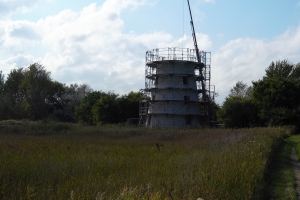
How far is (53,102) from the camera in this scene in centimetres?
8388

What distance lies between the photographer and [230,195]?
8.84 metres

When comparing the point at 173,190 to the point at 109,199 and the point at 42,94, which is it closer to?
the point at 109,199

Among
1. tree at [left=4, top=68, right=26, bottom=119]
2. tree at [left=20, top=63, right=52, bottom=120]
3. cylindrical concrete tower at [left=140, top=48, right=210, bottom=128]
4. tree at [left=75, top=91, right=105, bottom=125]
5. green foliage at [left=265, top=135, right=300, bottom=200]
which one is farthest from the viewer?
tree at [left=4, top=68, right=26, bottom=119]

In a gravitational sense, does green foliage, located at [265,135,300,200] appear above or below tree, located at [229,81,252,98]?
below

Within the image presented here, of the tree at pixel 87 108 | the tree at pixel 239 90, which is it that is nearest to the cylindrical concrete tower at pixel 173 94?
the tree at pixel 87 108

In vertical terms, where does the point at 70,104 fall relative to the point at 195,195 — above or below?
above

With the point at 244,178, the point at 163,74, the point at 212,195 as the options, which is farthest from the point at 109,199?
the point at 163,74

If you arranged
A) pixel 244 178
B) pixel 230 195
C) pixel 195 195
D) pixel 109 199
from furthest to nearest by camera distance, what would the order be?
pixel 244 178 → pixel 230 195 → pixel 195 195 → pixel 109 199

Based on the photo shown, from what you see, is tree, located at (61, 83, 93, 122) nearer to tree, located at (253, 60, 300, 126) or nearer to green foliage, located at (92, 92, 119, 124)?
green foliage, located at (92, 92, 119, 124)

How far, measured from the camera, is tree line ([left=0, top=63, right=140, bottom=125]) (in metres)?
65.2

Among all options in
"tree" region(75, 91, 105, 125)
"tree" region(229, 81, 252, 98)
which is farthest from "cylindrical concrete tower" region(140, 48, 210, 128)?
"tree" region(229, 81, 252, 98)

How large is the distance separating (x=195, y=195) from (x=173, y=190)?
50cm

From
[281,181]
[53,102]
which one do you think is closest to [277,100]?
[281,181]

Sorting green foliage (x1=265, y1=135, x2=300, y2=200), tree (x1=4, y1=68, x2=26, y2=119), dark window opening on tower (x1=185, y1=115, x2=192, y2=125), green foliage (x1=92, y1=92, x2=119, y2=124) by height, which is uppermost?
tree (x1=4, y1=68, x2=26, y2=119)
